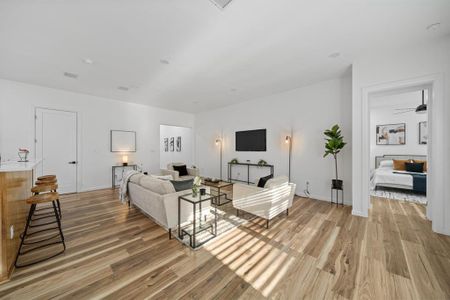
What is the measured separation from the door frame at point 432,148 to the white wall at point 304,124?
2.39 ft

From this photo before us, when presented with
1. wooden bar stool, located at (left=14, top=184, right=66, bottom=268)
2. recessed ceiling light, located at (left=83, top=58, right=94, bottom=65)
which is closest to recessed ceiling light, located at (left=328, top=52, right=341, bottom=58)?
recessed ceiling light, located at (left=83, top=58, right=94, bottom=65)

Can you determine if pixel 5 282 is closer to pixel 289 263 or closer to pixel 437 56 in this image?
pixel 289 263

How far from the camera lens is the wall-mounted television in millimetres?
5348

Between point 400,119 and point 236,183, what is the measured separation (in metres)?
6.53

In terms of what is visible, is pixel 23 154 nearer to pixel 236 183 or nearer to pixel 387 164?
pixel 236 183

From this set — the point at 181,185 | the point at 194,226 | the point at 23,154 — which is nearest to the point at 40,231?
the point at 23,154

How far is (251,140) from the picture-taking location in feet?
18.5

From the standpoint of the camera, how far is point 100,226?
2.75 meters

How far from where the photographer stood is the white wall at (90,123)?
13.2 feet

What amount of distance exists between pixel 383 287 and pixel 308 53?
3.18 m

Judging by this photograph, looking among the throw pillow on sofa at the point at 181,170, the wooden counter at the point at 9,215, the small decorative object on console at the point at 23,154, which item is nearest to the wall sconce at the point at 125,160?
the throw pillow on sofa at the point at 181,170

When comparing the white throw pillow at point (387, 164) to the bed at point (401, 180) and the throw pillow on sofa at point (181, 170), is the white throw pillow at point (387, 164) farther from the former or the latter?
the throw pillow on sofa at point (181, 170)

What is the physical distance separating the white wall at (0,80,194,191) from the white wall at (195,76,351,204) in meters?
3.08

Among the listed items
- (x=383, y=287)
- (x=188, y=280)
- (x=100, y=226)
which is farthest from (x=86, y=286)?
(x=383, y=287)
